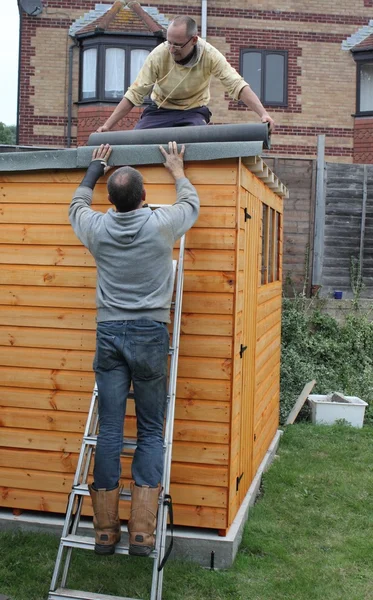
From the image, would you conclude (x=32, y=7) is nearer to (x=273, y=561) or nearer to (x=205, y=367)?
(x=205, y=367)

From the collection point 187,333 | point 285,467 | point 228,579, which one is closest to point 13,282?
point 187,333

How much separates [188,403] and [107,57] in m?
15.8

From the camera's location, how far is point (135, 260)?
4531 millimetres

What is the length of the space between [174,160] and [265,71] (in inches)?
615

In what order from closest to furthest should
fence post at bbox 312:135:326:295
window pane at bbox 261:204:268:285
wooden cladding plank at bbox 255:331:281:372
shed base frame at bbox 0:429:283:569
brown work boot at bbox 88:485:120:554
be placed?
brown work boot at bbox 88:485:120:554 < shed base frame at bbox 0:429:283:569 < wooden cladding plank at bbox 255:331:281:372 < window pane at bbox 261:204:268:285 < fence post at bbox 312:135:326:295

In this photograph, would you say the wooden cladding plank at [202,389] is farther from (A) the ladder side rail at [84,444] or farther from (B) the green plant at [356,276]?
(B) the green plant at [356,276]

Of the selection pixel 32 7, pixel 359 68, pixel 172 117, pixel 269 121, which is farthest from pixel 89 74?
pixel 269 121

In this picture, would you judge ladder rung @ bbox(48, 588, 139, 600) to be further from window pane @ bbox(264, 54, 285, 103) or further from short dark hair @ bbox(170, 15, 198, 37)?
window pane @ bbox(264, 54, 285, 103)

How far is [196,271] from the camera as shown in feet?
17.3

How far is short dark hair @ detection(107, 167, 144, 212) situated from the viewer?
14.7ft

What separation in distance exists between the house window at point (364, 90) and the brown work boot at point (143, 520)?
17.5m

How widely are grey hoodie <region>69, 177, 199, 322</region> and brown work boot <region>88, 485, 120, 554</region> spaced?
42.1 inches

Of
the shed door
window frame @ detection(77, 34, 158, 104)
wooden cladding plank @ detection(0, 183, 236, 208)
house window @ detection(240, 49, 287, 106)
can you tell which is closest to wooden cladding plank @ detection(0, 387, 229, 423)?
the shed door

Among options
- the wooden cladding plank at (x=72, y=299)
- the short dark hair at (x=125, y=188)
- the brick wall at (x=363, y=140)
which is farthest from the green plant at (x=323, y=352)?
the brick wall at (x=363, y=140)
